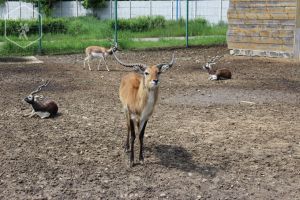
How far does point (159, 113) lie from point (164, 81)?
344 cm

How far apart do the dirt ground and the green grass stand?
603 cm

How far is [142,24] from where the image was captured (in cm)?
2820

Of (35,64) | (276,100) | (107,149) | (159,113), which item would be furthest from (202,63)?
(107,149)

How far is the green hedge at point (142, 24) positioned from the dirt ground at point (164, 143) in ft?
49.5

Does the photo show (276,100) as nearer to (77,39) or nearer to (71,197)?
(71,197)

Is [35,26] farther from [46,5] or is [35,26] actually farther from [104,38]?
[46,5]

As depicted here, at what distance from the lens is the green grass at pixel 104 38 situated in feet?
60.4

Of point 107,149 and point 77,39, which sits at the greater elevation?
point 77,39

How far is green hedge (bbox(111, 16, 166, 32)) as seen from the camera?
27312mm

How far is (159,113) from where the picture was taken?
29.9 feet

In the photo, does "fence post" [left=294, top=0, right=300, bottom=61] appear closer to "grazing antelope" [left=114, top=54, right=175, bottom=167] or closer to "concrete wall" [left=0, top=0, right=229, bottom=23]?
"grazing antelope" [left=114, top=54, right=175, bottom=167]

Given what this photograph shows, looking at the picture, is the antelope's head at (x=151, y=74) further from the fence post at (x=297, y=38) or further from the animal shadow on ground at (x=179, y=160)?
the fence post at (x=297, y=38)

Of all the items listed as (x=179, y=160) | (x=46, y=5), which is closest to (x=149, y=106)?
(x=179, y=160)

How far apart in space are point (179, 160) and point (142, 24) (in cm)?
2200
